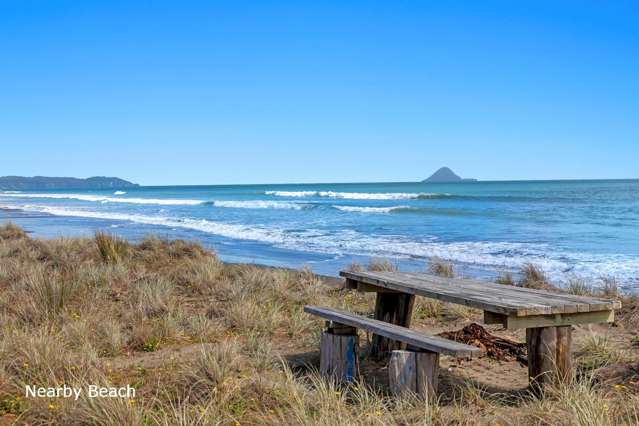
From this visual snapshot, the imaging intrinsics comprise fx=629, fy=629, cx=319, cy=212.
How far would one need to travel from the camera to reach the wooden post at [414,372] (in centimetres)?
446

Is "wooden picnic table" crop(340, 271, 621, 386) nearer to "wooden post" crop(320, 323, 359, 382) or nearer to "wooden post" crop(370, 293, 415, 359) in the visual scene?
"wooden post" crop(320, 323, 359, 382)

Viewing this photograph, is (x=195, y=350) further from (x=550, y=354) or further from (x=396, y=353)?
(x=550, y=354)

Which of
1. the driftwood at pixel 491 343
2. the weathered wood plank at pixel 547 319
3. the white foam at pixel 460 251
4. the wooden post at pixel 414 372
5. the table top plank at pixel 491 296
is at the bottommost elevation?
the white foam at pixel 460 251

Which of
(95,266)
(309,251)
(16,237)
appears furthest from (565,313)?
(16,237)

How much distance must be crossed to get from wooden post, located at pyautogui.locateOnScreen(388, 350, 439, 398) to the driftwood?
175cm

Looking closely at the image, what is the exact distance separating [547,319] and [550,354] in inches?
13.1

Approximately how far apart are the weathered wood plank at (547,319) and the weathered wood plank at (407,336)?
13.8 inches

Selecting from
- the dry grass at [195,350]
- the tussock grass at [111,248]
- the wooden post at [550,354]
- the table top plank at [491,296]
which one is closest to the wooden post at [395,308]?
the table top plank at [491,296]

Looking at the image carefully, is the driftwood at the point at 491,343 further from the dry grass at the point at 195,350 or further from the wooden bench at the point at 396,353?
the wooden bench at the point at 396,353

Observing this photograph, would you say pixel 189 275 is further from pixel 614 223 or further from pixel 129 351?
pixel 614 223

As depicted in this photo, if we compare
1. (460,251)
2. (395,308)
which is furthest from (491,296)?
(460,251)

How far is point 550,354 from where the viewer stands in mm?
4668

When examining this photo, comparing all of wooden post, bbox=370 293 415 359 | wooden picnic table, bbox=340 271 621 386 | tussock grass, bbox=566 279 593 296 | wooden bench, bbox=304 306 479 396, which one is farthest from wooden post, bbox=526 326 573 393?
tussock grass, bbox=566 279 593 296

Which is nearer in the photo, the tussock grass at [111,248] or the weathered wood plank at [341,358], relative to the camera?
the weathered wood plank at [341,358]
